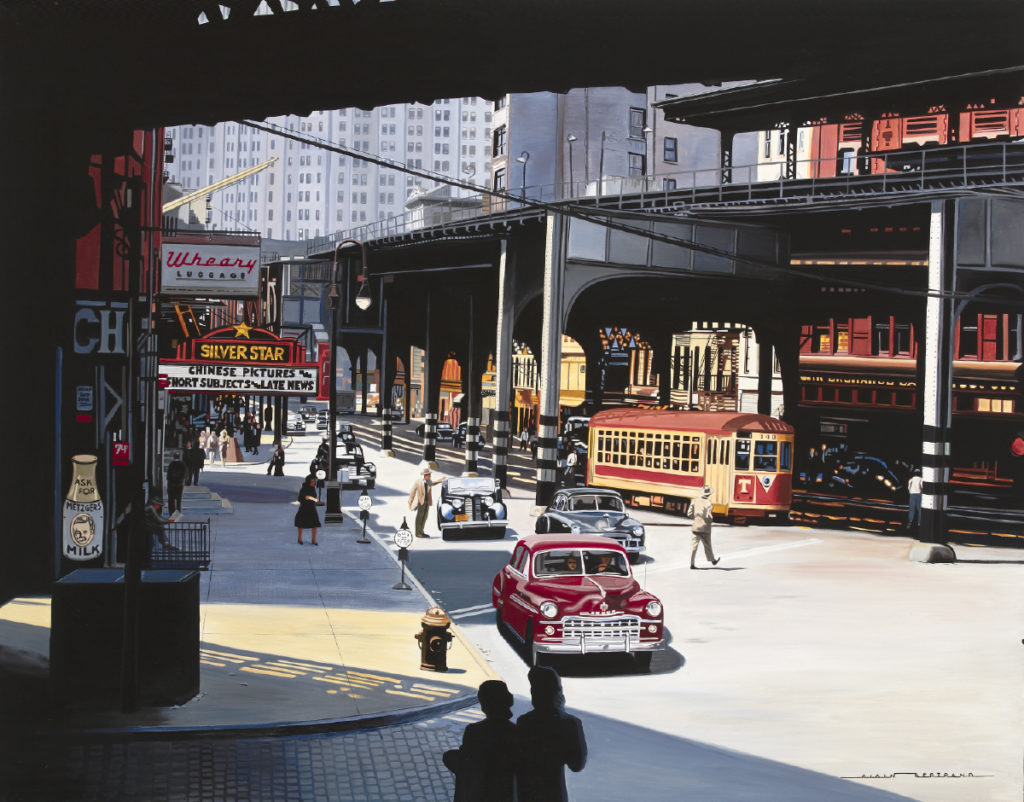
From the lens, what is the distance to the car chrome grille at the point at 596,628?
50.8 feet

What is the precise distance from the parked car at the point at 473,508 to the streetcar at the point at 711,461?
8572 mm

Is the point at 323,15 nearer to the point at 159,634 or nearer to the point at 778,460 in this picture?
the point at 159,634

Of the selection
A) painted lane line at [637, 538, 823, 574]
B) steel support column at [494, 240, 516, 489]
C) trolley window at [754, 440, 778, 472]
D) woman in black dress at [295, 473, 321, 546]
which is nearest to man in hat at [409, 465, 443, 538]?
woman in black dress at [295, 473, 321, 546]

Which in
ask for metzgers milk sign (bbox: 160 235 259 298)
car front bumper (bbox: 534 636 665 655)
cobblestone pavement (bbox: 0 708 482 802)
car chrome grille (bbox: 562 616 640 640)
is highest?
ask for metzgers milk sign (bbox: 160 235 259 298)

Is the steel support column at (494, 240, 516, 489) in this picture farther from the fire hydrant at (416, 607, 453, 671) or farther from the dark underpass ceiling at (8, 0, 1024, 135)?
the dark underpass ceiling at (8, 0, 1024, 135)

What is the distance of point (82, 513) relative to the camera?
1817 centimetres

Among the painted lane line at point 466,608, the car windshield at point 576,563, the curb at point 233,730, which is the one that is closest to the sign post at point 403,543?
the painted lane line at point 466,608

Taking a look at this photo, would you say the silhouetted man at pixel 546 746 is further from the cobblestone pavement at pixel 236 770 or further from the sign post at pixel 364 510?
the sign post at pixel 364 510

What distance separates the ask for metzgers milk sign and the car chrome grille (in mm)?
14367

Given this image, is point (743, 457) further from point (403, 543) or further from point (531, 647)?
point (531, 647)

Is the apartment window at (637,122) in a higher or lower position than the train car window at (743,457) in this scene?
higher

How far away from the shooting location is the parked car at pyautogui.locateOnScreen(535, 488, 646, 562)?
86.6 feet

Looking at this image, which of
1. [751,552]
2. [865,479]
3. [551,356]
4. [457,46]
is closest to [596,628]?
[457,46]

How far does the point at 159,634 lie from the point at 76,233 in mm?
5530
